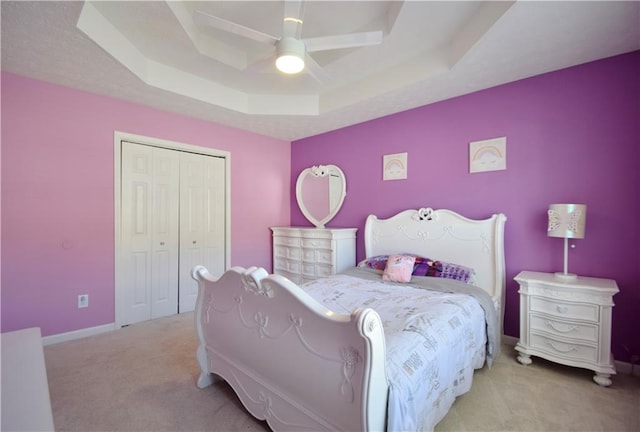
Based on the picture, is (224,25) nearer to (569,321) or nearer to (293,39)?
(293,39)

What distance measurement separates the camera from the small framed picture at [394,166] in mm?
3414

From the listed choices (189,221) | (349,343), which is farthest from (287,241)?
(349,343)

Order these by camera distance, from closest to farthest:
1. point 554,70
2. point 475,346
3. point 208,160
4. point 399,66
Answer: point 475,346 < point 554,70 < point 399,66 < point 208,160

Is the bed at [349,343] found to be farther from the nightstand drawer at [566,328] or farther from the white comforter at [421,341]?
→ the nightstand drawer at [566,328]

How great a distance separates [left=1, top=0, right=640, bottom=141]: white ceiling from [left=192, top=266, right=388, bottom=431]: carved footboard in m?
1.69

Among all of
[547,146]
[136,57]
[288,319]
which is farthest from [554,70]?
[136,57]

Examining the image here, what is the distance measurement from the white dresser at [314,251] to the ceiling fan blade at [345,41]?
208 centimetres

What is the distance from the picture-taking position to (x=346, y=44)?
6.19 feet

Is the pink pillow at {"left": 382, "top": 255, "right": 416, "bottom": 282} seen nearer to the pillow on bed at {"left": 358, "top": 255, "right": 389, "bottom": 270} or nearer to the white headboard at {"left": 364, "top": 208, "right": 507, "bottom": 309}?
the pillow on bed at {"left": 358, "top": 255, "right": 389, "bottom": 270}

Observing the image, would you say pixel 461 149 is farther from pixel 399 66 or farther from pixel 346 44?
pixel 346 44

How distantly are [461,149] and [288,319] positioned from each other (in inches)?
102

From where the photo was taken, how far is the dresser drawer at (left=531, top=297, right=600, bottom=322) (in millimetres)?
2029

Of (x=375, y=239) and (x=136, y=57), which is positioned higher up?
(x=136, y=57)

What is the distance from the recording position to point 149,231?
3.30 m
